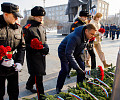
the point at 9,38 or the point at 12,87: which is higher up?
the point at 9,38

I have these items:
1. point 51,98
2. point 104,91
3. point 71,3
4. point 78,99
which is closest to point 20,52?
point 51,98

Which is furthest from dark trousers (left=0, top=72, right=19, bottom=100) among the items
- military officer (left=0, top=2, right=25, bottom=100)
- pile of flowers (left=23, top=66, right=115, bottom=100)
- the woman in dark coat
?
pile of flowers (left=23, top=66, right=115, bottom=100)

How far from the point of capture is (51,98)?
67.3 inches

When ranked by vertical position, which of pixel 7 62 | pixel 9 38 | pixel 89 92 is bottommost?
pixel 89 92

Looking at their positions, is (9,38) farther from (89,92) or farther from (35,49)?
(89,92)

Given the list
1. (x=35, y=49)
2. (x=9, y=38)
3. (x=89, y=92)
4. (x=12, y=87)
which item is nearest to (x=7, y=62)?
(x=9, y=38)

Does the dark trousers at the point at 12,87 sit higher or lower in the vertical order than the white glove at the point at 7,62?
lower

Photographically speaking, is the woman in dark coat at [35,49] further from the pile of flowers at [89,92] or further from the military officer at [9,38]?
the pile of flowers at [89,92]

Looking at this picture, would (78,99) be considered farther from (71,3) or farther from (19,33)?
(71,3)

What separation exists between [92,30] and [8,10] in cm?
134

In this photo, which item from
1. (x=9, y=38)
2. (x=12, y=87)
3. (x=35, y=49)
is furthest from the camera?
(x=35, y=49)

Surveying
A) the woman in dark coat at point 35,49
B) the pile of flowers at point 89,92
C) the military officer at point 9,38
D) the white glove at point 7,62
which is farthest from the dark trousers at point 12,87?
the pile of flowers at point 89,92

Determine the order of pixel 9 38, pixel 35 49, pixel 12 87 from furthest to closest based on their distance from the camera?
pixel 35 49 → pixel 12 87 → pixel 9 38

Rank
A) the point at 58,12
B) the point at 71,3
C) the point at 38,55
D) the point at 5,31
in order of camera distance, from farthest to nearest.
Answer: the point at 58,12, the point at 71,3, the point at 38,55, the point at 5,31
